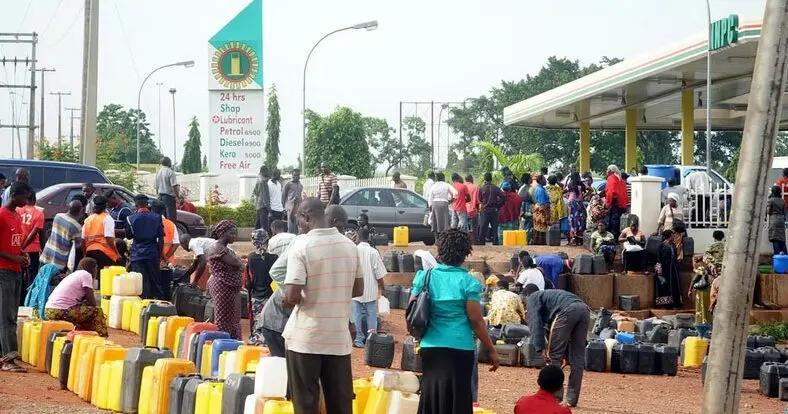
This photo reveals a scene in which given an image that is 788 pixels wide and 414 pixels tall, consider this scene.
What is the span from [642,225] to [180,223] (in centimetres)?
895

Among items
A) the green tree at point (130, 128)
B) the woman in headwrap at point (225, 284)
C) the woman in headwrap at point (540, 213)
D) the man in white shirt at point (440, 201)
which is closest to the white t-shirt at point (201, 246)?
the woman in headwrap at point (225, 284)

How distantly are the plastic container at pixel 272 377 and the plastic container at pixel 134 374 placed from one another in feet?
7.28

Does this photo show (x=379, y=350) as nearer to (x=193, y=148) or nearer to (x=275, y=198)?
(x=275, y=198)

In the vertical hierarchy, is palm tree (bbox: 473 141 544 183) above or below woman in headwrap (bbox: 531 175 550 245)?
above

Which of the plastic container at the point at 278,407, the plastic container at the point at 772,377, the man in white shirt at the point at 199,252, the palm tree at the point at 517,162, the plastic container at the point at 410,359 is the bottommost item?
the plastic container at the point at 772,377

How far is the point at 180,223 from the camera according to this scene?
2662cm

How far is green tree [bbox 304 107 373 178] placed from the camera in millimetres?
67425

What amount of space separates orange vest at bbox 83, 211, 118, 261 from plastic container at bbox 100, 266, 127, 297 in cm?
22

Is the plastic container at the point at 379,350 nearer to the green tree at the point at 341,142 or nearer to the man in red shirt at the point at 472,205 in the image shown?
the man in red shirt at the point at 472,205

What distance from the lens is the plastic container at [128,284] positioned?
711 inches

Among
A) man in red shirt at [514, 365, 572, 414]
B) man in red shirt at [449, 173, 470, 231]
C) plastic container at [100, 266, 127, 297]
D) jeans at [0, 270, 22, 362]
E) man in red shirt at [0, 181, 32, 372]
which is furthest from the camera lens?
man in red shirt at [449, 173, 470, 231]

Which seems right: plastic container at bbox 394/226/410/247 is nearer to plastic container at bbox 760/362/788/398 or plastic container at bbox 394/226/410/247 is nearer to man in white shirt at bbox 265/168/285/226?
man in white shirt at bbox 265/168/285/226

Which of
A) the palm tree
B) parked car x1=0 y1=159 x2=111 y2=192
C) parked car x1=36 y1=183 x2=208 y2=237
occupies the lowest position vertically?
parked car x1=36 y1=183 x2=208 y2=237

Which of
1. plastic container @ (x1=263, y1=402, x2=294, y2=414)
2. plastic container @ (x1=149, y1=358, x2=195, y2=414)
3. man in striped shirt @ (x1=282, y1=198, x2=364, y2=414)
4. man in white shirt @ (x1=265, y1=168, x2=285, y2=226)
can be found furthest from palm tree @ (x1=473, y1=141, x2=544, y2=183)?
man in striped shirt @ (x1=282, y1=198, x2=364, y2=414)
